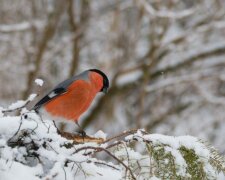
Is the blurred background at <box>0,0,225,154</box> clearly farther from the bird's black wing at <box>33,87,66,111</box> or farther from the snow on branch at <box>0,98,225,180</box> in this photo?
the snow on branch at <box>0,98,225,180</box>

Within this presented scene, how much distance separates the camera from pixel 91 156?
148 cm

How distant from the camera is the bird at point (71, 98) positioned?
2980mm

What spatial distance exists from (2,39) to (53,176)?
7768mm

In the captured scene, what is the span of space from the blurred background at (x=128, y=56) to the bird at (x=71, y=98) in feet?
15.6

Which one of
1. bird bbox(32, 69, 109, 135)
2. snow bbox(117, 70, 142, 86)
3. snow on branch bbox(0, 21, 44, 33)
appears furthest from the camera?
snow bbox(117, 70, 142, 86)

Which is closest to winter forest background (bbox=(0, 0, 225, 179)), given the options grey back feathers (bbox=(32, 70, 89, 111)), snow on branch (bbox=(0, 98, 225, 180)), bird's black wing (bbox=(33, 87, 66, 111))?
grey back feathers (bbox=(32, 70, 89, 111))

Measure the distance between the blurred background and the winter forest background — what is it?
2 cm

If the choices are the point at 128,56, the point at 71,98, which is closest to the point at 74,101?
the point at 71,98

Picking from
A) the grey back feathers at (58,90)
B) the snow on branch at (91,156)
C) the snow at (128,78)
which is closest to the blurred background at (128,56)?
the snow at (128,78)

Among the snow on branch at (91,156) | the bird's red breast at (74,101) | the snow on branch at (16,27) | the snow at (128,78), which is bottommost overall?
the snow on branch at (91,156)

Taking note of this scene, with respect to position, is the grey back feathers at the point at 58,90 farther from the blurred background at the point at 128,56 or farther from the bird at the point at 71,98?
the blurred background at the point at 128,56

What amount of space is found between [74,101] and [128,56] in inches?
233

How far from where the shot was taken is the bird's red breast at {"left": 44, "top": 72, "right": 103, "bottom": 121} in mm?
2994

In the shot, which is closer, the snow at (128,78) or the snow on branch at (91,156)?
→ the snow on branch at (91,156)
